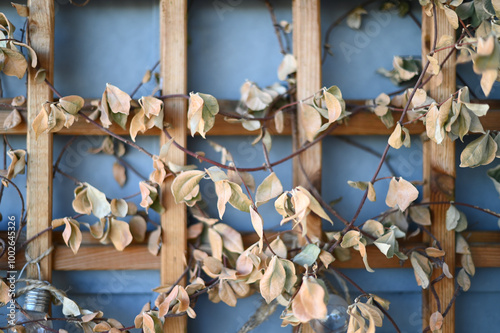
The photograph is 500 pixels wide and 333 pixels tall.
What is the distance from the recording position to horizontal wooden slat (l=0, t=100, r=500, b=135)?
1.03 metres

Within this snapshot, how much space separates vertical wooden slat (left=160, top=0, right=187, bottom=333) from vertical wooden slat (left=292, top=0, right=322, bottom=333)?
10.3 inches

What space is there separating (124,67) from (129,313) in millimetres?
607

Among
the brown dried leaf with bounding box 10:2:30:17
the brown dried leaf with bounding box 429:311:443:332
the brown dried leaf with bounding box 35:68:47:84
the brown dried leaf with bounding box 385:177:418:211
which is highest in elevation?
the brown dried leaf with bounding box 10:2:30:17

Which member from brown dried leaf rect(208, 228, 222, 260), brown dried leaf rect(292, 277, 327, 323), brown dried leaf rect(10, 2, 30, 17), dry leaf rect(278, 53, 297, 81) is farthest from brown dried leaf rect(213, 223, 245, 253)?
brown dried leaf rect(10, 2, 30, 17)

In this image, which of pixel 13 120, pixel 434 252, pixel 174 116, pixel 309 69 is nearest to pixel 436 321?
pixel 434 252

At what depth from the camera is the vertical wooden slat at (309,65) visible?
1.02 m

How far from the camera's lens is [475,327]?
3.71 feet

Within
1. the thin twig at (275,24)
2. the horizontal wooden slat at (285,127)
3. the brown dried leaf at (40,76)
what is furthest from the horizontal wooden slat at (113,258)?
the thin twig at (275,24)

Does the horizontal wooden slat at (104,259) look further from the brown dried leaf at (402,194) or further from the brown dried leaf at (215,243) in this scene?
the brown dried leaf at (402,194)

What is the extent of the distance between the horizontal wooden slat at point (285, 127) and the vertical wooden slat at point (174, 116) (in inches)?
2.9

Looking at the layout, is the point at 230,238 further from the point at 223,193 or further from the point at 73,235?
the point at 73,235

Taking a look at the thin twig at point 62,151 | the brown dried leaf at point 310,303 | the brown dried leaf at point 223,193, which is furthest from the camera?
the thin twig at point 62,151

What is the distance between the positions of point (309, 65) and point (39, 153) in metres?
0.64

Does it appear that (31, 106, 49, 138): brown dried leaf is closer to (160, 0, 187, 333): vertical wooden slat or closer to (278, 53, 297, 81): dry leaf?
(160, 0, 187, 333): vertical wooden slat
